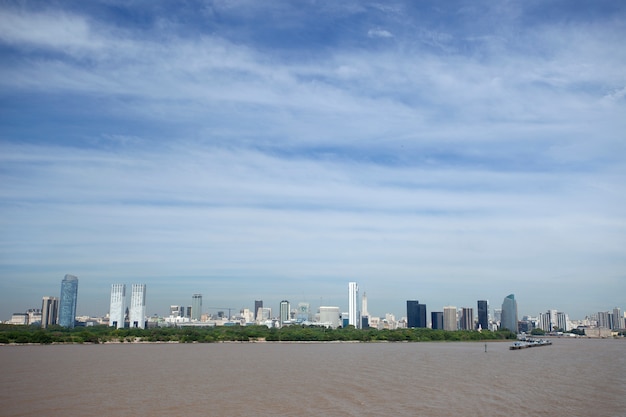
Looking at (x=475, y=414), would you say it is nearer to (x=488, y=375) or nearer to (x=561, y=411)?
(x=561, y=411)

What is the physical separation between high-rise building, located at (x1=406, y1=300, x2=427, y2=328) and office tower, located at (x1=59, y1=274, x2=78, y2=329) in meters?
109

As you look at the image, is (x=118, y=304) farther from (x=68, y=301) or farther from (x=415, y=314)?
(x=415, y=314)

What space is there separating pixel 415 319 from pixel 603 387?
170 metres

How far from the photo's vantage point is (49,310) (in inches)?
6826

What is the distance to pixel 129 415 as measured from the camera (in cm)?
2098

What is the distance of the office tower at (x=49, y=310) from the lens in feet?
563

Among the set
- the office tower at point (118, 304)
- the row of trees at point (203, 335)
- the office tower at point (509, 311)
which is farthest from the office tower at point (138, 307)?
the office tower at point (509, 311)

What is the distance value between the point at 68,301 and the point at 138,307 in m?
21.3

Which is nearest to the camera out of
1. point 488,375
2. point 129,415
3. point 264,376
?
point 129,415

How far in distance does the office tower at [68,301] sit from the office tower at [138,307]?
17.5 metres

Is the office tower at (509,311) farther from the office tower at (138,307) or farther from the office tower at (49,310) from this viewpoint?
the office tower at (49,310)

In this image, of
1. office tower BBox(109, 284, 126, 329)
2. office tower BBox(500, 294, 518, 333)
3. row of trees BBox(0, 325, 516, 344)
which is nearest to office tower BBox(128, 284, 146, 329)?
office tower BBox(109, 284, 126, 329)

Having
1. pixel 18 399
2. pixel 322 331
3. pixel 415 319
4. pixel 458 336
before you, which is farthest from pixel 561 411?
pixel 415 319

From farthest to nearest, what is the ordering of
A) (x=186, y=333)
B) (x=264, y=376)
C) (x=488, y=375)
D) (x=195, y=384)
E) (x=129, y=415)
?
(x=186, y=333), (x=488, y=375), (x=264, y=376), (x=195, y=384), (x=129, y=415)
